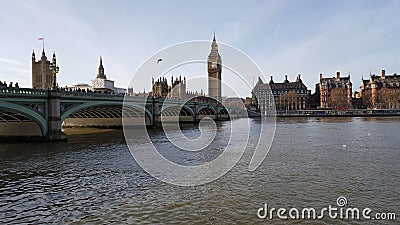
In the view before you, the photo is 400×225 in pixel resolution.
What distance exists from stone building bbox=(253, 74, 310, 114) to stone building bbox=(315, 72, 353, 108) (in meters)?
10.4

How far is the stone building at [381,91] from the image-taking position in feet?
388

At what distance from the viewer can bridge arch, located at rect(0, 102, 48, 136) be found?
22.9 m

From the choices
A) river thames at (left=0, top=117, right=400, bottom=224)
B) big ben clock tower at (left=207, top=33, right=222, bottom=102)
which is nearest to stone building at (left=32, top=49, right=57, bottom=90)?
big ben clock tower at (left=207, top=33, right=222, bottom=102)

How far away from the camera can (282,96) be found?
14375cm

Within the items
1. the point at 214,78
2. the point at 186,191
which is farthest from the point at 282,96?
the point at 186,191

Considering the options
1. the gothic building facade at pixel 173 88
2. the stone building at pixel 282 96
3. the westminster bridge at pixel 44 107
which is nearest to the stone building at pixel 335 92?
the stone building at pixel 282 96

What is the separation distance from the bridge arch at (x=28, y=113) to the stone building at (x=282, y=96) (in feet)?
377

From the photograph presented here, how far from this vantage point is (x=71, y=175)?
49.9ft

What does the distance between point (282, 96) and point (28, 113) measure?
128771 millimetres

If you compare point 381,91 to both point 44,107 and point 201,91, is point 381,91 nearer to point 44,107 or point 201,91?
point 201,91

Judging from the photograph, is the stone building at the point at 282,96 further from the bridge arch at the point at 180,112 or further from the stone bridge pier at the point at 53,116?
the stone bridge pier at the point at 53,116

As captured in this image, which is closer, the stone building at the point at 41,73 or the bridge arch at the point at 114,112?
the bridge arch at the point at 114,112

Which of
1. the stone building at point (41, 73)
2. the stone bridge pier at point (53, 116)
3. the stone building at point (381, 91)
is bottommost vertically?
the stone bridge pier at point (53, 116)

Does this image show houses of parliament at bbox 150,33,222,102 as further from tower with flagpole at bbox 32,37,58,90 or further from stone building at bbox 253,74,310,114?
tower with flagpole at bbox 32,37,58,90
